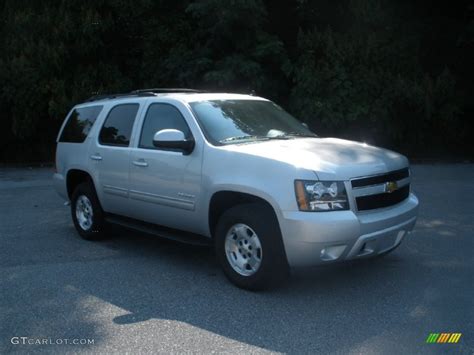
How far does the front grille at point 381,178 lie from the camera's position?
4.60 metres

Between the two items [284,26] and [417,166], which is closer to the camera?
[417,166]

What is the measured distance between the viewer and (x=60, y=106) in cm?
1543

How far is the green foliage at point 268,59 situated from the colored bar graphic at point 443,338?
10811 mm

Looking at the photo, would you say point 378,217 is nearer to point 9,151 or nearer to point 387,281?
point 387,281

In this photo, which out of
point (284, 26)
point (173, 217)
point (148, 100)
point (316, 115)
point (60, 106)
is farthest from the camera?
point (284, 26)

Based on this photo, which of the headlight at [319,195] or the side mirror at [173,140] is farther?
the side mirror at [173,140]

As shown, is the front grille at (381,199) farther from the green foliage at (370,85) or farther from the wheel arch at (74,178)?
the green foliage at (370,85)

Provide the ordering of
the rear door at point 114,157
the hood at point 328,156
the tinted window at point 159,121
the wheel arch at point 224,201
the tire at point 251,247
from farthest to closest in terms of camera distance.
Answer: the rear door at point 114,157 → the tinted window at point 159,121 → the wheel arch at point 224,201 → the tire at point 251,247 → the hood at point 328,156

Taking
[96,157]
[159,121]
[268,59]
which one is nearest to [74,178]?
[96,157]

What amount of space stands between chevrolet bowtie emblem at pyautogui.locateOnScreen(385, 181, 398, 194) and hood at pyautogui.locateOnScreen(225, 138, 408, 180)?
0.12 meters

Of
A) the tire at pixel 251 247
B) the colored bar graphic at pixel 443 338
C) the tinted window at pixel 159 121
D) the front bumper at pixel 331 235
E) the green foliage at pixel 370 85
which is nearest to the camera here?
the colored bar graphic at pixel 443 338

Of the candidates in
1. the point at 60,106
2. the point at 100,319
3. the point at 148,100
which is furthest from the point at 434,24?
the point at 100,319

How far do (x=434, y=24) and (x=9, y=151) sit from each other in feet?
46.0

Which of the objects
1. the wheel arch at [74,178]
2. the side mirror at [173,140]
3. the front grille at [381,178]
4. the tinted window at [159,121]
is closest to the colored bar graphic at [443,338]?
the front grille at [381,178]
